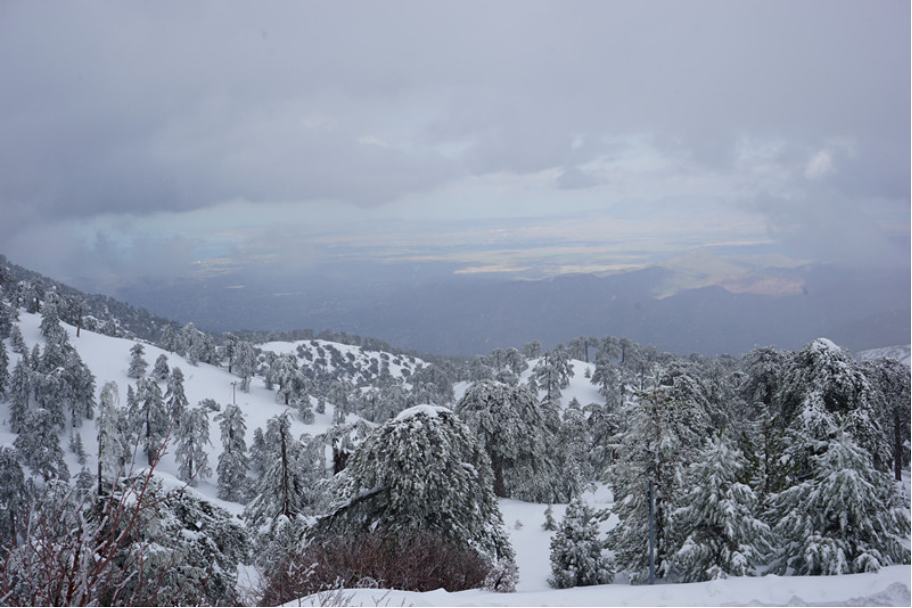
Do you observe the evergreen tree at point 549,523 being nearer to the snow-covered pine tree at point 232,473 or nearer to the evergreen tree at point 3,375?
the snow-covered pine tree at point 232,473

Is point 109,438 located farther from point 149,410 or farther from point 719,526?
point 719,526

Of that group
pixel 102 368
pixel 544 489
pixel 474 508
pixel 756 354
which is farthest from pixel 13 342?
pixel 756 354

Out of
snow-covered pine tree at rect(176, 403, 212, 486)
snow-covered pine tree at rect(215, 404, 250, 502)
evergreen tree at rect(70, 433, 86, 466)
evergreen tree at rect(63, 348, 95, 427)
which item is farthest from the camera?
evergreen tree at rect(63, 348, 95, 427)

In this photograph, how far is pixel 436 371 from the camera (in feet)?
302

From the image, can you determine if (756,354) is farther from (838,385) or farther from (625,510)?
(625,510)

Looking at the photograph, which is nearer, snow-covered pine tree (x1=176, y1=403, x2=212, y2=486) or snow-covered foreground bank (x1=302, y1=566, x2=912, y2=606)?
snow-covered foreground bank (x1=302, y1=566, x2=912, y2=606)

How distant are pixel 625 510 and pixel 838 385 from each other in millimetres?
8490

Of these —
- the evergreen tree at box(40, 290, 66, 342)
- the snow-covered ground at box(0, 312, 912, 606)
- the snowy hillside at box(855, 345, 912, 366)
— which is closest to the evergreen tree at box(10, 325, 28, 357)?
the evergreen tree at box(40, 290, 66, 342)

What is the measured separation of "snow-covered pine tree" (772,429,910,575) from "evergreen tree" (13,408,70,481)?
167 ft

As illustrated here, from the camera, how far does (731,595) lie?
902 cm

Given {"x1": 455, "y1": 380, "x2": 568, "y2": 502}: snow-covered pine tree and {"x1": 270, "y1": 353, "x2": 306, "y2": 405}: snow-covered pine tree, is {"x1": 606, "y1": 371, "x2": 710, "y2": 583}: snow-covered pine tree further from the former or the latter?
{"x1": 270, "y1": 353, "x2": 306, "y2": 405}: snow-covered pine tree

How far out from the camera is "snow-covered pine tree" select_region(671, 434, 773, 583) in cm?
1143

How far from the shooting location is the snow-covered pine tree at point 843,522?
1095 cm

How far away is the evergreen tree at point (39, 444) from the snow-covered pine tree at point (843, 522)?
167ft
